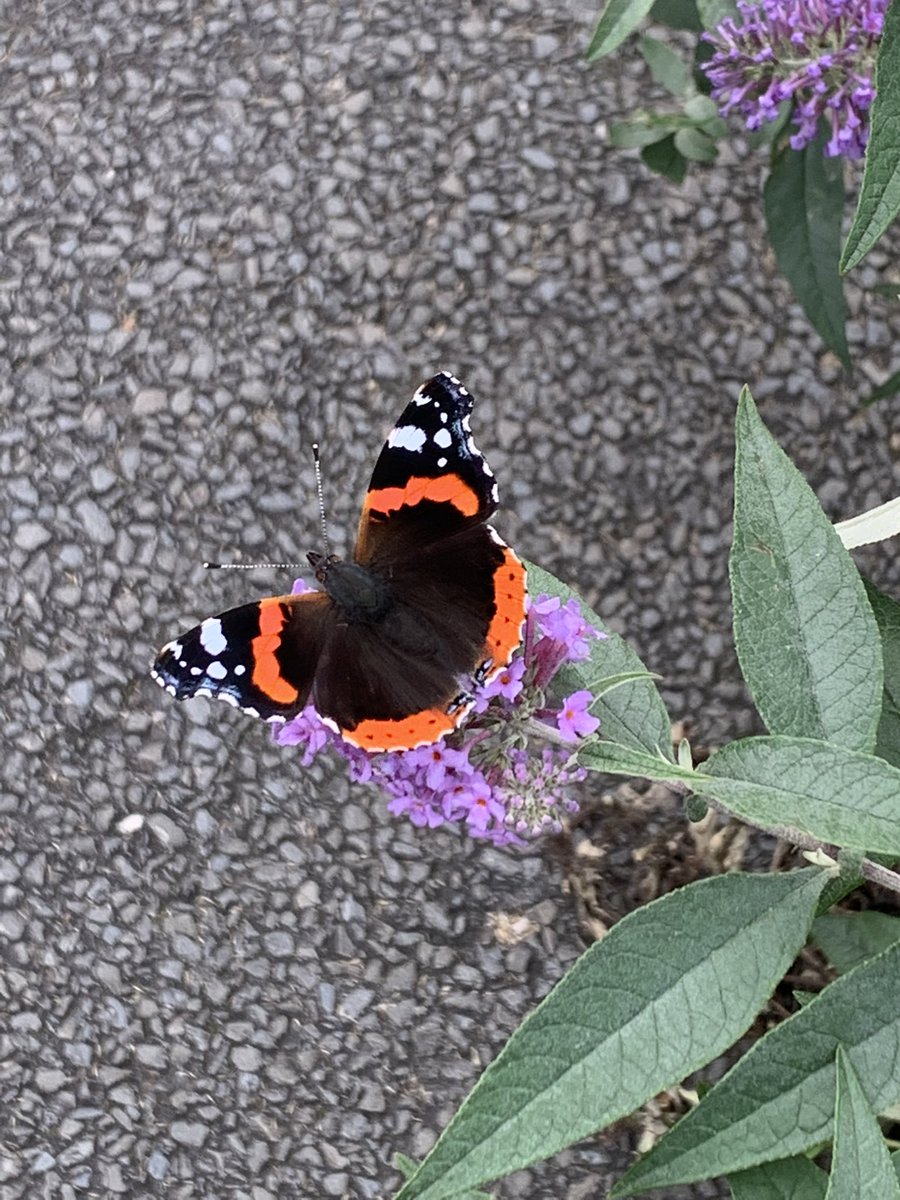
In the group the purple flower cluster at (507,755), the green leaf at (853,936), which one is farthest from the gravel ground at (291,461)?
the purple flower cluster at (507,755)

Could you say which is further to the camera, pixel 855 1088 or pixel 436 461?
pixel 436 461

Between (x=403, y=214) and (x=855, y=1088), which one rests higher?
(x=403, y=214)

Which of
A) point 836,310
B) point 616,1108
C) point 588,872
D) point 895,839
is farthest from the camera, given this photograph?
point 588,872

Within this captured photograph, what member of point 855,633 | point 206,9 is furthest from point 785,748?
point 206,9

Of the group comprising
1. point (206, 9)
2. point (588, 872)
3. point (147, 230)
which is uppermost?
point (206, 9)

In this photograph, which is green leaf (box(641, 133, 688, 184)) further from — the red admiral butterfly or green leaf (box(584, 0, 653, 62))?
the red admiral butterfly

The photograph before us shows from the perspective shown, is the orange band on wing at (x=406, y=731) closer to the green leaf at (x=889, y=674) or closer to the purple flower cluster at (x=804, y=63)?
the green leaf at (x=889, y=674)

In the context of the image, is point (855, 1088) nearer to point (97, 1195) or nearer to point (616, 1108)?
point (616, 1108)
